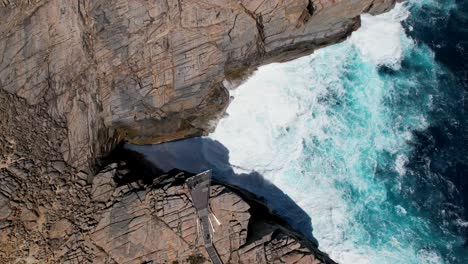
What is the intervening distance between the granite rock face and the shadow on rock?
3.64 metres

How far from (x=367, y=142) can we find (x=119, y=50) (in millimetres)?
21724

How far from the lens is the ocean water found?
43625 mm

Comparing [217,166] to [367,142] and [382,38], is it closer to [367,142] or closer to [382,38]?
[367,142]

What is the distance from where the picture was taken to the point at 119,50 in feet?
149

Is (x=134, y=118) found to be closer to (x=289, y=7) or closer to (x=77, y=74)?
(x=77, y=74)

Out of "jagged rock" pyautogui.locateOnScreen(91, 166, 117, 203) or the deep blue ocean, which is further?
the deep blue ocean

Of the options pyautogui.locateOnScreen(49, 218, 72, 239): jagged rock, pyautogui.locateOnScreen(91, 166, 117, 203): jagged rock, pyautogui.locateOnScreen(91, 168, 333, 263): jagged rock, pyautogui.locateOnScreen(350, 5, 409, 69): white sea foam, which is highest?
pyautogui.locateOnScreen(350, 5, 409, 69): white sea foam

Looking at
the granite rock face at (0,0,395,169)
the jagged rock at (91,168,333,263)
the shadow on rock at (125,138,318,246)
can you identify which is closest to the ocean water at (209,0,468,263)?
the shadow on rock at (125,138,318,246)

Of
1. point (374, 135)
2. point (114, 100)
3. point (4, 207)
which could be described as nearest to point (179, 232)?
point (114, 100)

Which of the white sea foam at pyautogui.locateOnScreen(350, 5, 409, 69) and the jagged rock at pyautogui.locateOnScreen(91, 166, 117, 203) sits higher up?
the white sea foam at pyautogui.locateOnScreen(350, 5, 409, 69)

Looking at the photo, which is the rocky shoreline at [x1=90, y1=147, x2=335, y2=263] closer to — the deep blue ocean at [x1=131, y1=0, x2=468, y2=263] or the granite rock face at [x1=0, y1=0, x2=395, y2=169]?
the deep blue ocean at [x1=131, y1=0, x2=468, y2=263]

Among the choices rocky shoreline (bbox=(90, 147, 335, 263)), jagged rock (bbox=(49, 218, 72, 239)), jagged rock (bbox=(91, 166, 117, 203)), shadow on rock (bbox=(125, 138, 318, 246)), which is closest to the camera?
rocky shoreline (bbox=(90, 147, 335, 263))

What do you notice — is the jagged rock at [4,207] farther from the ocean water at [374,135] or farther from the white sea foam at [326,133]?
the ocean water at [374,135]

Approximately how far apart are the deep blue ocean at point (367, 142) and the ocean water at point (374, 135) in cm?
8
